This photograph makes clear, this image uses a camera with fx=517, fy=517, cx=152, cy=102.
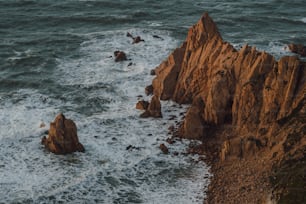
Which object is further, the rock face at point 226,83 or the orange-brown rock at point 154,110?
the orange-brown rock at point 154,110

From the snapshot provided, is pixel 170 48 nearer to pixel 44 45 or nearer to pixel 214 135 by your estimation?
pixel 44 45

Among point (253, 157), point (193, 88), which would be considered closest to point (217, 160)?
point (253, 157)

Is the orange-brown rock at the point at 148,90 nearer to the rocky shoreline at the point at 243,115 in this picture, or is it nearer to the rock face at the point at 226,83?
the rock face at the point at 226,83

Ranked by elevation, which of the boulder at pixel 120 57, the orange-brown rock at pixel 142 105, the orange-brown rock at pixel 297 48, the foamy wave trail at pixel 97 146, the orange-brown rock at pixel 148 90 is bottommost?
the foamy wave trail at pixel 97 146

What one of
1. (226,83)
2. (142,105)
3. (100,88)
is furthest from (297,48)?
(100,88)

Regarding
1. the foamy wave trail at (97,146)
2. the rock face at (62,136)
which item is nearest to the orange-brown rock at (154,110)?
the foamy wave trail at (97,146)

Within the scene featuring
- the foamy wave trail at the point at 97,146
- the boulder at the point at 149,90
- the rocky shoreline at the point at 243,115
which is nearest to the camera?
the rocky shoreline at the point at 243,115
